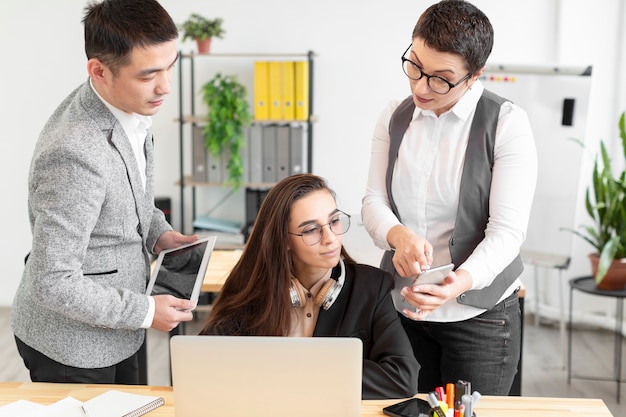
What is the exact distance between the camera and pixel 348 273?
2.06 meters

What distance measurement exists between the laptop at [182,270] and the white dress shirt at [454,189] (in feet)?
1.50

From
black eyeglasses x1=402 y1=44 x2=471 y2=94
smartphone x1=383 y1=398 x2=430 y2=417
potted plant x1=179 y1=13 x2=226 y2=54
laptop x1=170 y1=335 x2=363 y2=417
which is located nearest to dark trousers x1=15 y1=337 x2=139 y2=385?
laptop x1=170 y1=335 x2=363 y2=417

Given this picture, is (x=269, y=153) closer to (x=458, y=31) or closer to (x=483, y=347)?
(x=483, y=347)

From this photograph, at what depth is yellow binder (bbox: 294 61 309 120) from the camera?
4.63 metres

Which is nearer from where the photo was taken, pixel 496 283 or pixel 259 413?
pixel 259 413

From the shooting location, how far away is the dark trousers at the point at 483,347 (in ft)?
6.57

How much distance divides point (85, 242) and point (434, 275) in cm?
80

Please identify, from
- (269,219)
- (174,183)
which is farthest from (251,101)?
(269,219)

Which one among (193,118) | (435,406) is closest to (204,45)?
(193,118)

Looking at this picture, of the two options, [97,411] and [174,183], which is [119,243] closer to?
[97,411]

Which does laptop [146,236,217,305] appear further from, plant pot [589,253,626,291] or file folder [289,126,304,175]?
file folder [289,126,304,175]

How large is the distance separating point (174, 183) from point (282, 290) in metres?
3.08

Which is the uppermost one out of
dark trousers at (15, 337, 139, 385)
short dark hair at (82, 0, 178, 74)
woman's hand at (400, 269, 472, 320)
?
short dark hair at (82, 0, 178, 74)

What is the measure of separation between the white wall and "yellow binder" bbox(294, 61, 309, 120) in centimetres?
36
